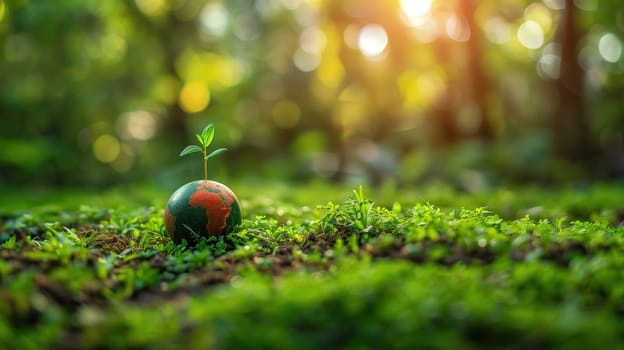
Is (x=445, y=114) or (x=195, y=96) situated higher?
(x=195, y=96)

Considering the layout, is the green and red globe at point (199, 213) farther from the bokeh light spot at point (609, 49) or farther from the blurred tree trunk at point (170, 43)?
the bokeh light spot at point (609, 49)

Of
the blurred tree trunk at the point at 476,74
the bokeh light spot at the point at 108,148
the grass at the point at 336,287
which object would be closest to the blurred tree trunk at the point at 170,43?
the bokeh light spot at the point at 108,148

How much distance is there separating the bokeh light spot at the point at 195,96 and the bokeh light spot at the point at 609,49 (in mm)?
15409

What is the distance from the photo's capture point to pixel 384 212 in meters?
4.36

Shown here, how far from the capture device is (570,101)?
1242 centimetres

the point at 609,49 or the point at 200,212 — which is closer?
the point at 200,212

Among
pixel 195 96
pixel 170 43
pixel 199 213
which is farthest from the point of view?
pixel 195 96

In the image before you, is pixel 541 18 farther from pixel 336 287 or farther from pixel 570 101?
pixel 336 287

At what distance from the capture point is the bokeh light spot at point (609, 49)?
2111 cm

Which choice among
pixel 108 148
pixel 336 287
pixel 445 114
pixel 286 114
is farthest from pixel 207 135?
pixel 108 148

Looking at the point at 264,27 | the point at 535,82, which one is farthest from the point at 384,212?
the point at 535,82

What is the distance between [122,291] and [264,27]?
2015 cm

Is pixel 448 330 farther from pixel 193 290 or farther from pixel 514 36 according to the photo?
pixel 514 36

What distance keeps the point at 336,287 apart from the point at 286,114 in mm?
19111
